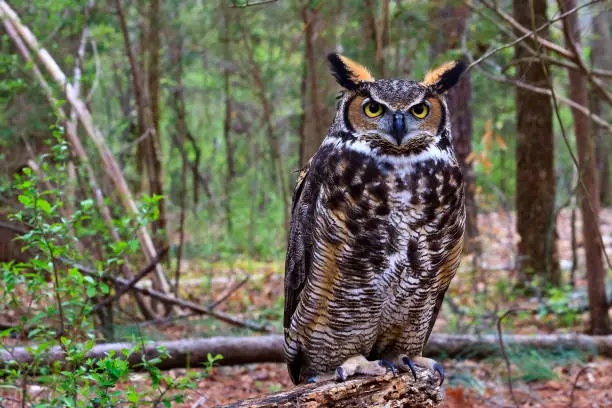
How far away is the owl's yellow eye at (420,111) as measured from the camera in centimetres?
246

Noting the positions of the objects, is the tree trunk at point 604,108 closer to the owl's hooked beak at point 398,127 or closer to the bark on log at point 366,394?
the bark on log at point 366,394

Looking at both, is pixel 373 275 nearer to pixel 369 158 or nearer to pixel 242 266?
pixel 369 158

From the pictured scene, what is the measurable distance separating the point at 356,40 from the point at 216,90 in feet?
23.1

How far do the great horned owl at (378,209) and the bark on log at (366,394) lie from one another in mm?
120

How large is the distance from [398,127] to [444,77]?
1.29 feet

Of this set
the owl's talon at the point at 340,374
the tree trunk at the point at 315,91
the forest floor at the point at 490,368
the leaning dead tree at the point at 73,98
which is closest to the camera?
the owl's talon at the point at 340,374

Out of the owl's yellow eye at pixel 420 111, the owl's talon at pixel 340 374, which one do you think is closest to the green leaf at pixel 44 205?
the owl's talon at pixel 340 374

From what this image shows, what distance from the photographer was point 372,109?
2.50 metres

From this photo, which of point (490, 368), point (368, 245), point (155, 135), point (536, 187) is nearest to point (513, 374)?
point (490, 368)

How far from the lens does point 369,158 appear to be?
8.29 ft

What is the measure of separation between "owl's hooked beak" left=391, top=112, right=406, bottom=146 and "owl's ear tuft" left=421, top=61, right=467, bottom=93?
26 centimetres

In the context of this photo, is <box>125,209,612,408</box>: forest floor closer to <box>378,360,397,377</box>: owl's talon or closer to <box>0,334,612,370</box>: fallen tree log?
<box>0,334,612,370</box>: fallen tree log

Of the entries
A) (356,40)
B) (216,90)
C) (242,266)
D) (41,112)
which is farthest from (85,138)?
(216,90)

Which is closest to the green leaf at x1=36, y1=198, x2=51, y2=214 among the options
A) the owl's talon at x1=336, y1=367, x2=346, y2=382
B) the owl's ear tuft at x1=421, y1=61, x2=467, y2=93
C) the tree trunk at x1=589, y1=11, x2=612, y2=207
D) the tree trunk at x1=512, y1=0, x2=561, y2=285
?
the owl's talon at x1=336, y1=367, x2=346, y2=382
